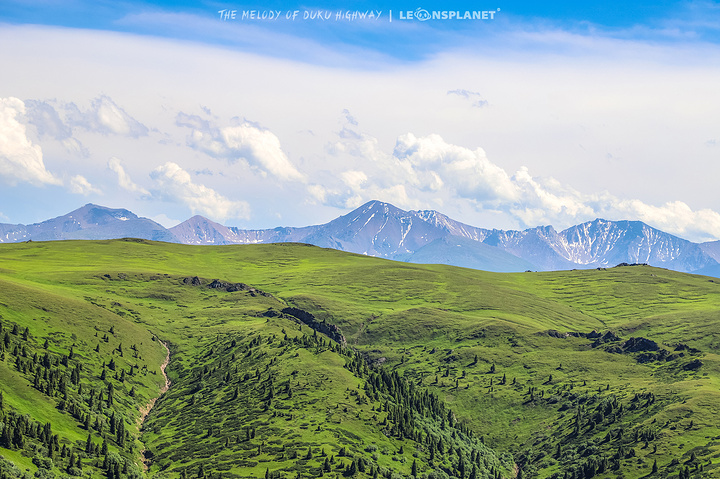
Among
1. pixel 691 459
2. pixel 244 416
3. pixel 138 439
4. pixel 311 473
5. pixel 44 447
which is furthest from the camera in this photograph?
pixel 244 416

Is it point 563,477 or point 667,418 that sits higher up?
point 667,418

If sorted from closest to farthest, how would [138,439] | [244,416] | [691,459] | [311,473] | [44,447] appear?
1. [44,447]
2. [311,473]
3. [691,459]
4. [138,439]
5. [244,416]

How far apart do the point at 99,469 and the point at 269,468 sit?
40.6 metres

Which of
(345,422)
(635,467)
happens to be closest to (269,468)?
(345,422)

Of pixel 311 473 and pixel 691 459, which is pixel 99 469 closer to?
pixel 311 473

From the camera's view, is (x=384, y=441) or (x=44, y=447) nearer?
(x=44, y=447)

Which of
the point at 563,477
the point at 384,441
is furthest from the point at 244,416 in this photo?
the point at 563,477

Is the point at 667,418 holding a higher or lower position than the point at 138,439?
higher

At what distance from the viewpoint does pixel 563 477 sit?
18475 cm

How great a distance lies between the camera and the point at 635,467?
175m

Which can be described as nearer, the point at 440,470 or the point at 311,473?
the point at 311,473

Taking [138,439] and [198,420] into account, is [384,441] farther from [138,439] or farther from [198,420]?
[138,439]

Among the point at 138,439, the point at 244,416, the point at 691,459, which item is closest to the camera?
the point at 691,459

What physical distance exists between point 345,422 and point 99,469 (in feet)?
Result: 237
